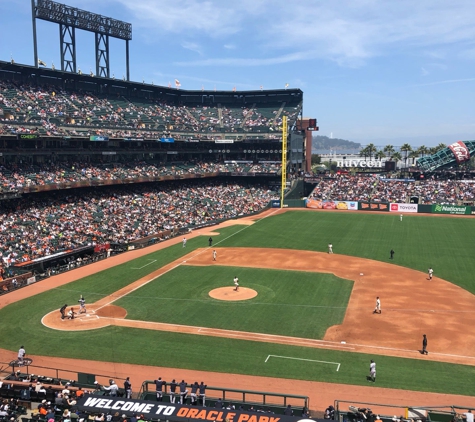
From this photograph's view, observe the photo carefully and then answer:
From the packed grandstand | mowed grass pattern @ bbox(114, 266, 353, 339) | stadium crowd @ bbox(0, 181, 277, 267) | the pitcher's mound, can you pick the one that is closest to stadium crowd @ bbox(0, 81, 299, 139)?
the packed grandstand

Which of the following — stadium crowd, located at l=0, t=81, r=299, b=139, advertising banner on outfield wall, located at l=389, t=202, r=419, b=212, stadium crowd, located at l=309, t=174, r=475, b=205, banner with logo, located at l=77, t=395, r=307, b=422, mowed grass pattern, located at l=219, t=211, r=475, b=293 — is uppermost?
stadium crowd, located at l=0, t=81, r=299, b=139

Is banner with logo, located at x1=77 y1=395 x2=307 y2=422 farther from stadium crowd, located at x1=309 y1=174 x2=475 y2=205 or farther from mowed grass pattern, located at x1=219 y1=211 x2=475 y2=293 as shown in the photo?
stadium crowd, located at x1=309 y1=174 x2=475 y2=205

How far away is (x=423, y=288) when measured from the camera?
34.8 meters

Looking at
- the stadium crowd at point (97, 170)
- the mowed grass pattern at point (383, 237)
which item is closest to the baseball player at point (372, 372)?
the mowed grass pattern at point (383, 237)

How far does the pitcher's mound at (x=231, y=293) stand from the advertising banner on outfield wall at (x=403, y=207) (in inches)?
1955

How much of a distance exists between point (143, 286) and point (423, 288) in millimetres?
21808

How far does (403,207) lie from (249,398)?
63994 millimetres

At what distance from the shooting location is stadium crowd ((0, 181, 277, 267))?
44156 mm

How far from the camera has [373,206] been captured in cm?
7812

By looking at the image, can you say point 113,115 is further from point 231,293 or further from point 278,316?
point 278,316

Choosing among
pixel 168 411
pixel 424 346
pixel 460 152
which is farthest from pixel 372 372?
pixel 460 152

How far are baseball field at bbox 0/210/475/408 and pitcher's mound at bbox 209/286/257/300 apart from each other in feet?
0.73

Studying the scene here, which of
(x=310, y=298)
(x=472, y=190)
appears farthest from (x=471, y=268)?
(x=472, y=190)

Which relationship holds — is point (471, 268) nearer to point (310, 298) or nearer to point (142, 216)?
point (310, 298)
